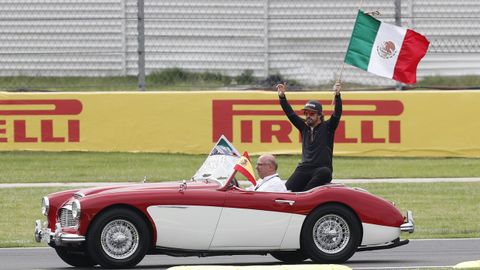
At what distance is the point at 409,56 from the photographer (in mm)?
14555

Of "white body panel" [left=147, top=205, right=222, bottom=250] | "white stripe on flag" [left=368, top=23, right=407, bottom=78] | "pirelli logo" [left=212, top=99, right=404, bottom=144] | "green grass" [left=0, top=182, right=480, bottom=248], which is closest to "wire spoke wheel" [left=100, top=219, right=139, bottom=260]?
"white body panel" [left=147, top=205, right=222, bottom=250]

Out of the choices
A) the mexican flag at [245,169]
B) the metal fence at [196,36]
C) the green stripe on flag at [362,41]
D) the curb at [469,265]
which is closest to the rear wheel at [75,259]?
the mexican flag at [245,169]

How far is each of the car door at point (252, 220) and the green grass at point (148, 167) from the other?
7608mm

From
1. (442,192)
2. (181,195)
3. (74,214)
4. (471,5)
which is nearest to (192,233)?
(181,195)

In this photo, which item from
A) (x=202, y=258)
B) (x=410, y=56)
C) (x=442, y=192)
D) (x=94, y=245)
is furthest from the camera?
(x=442, y=192)

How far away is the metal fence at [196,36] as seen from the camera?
20.8 metres

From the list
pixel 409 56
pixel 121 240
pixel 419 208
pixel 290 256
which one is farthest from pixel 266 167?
pixel 419 208

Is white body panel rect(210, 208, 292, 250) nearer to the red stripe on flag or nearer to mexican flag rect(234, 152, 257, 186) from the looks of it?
mexican flag rect(234, 152, 257, 186)

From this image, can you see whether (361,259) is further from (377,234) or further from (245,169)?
(245,169)

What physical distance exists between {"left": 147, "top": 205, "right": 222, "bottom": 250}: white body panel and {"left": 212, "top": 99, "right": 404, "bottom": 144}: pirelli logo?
9.34 meters

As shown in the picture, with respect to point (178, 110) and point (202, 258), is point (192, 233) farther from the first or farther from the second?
point (178, 110)

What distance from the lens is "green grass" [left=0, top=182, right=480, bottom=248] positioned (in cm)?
1470

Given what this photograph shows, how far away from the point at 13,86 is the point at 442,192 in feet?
A: 23.7

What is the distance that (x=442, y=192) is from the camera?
18.0 metres
